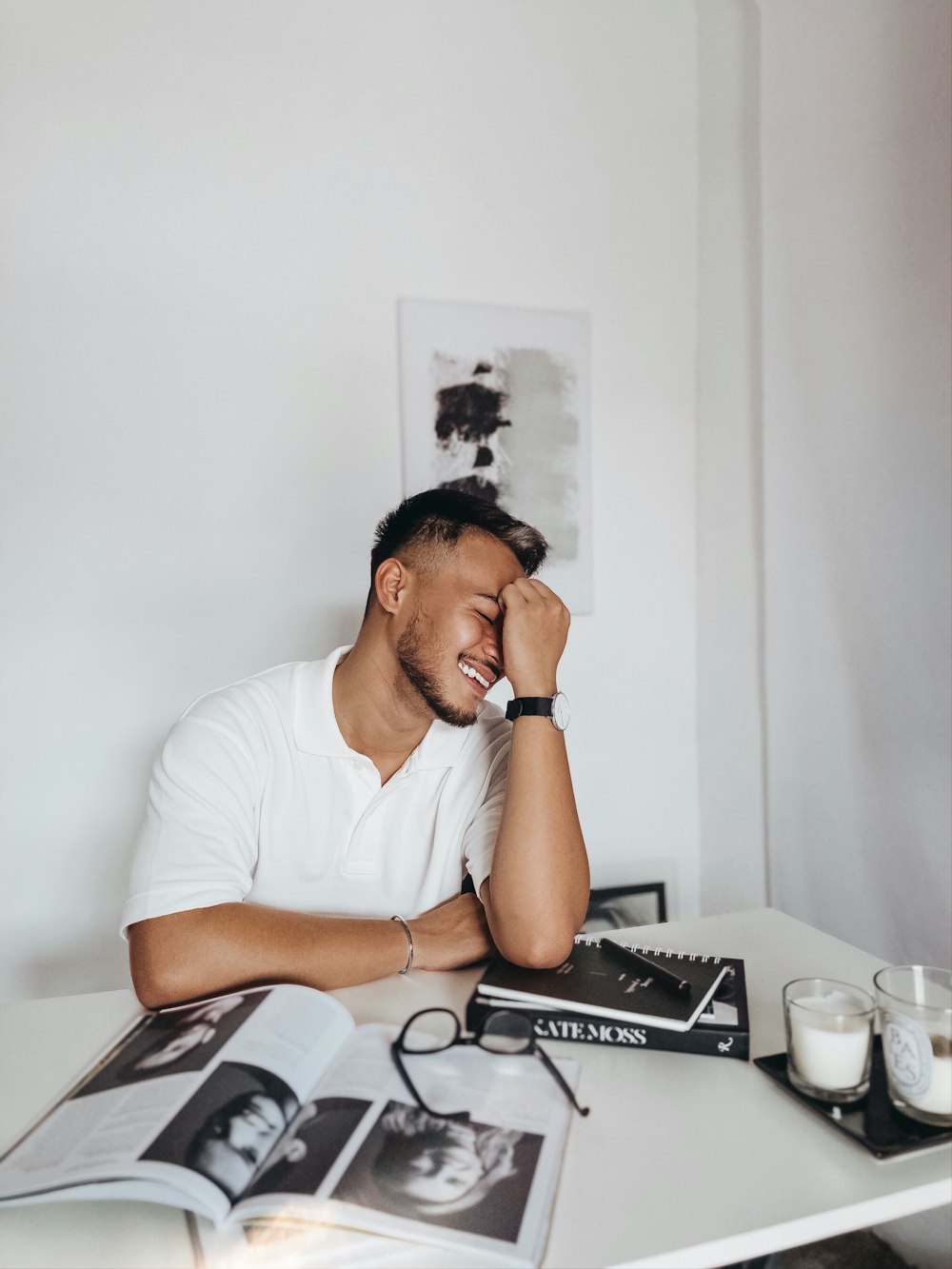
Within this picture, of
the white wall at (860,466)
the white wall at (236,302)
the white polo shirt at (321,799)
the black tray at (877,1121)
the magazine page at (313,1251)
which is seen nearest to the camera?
the magazine page at (313,1251)

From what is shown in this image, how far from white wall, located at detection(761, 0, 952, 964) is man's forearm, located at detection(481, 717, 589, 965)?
0.80 metres

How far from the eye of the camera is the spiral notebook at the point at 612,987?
3.16 feet

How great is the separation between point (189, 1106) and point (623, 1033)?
17.5 inches

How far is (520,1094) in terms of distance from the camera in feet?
2.83

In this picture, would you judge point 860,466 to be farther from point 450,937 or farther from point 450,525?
point 450,937

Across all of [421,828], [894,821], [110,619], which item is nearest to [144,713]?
[110,619]

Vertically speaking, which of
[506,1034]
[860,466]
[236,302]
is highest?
[236,302]

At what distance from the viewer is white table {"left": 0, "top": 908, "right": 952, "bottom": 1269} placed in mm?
690

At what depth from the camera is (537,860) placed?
4.03 feet

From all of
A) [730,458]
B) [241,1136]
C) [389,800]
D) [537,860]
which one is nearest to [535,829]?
[537,860]

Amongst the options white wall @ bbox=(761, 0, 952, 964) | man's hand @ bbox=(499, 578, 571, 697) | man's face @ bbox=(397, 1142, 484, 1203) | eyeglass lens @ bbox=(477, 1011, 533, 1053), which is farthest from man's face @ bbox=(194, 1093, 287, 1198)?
white wall @ bbox=(761, 0, 952, 964)

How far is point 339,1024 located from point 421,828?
50 centimetres

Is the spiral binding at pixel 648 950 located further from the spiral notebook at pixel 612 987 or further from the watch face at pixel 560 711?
the watch face at pixel 560 711

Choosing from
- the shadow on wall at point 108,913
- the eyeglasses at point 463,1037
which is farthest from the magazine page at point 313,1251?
the shadow on wall at point 108,913
